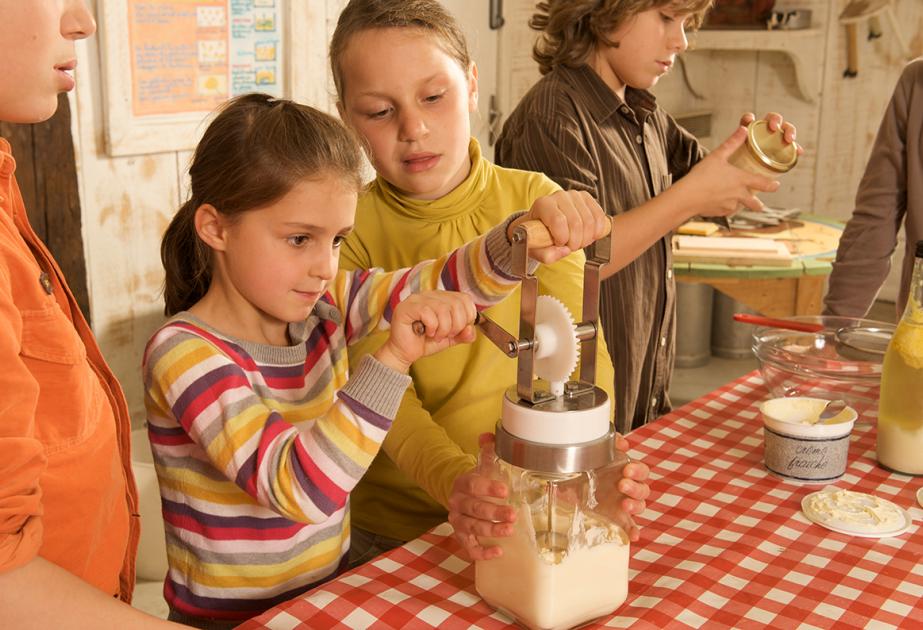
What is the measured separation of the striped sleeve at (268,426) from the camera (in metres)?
1.06

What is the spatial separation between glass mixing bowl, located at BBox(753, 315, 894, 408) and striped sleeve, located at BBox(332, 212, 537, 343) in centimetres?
50

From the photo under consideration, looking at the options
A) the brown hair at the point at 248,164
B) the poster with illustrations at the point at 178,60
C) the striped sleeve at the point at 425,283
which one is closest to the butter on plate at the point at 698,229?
the poster with illustrations at the point at 178,60

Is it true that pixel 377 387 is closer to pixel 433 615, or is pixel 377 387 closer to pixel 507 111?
pixel 433 615

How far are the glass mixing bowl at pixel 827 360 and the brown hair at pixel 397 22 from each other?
0.68m

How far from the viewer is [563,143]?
6.37 ft

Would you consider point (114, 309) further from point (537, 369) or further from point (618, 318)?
point (537, 369)

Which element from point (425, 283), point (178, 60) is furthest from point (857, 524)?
point (178, 60)

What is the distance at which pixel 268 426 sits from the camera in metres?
1.10

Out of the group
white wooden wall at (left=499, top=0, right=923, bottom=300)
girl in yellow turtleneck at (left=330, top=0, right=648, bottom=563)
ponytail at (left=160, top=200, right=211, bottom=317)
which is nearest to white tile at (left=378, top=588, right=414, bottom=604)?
girl in yellow turtleneck at (left=330, top=0, right=648, bottom=563)

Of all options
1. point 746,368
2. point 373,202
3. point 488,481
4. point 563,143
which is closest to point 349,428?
point 488,481

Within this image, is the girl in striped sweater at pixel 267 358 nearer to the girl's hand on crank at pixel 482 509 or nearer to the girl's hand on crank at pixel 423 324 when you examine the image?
the girl's hand on crank at pixel 423 324

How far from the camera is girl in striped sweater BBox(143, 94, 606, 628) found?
1.08 metres

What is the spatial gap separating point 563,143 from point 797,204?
3.86 metres

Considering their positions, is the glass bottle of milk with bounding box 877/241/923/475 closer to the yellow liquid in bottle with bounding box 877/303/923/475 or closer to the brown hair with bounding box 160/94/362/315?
the yellow liquid in bottle with bounding box 877/303/923/475
